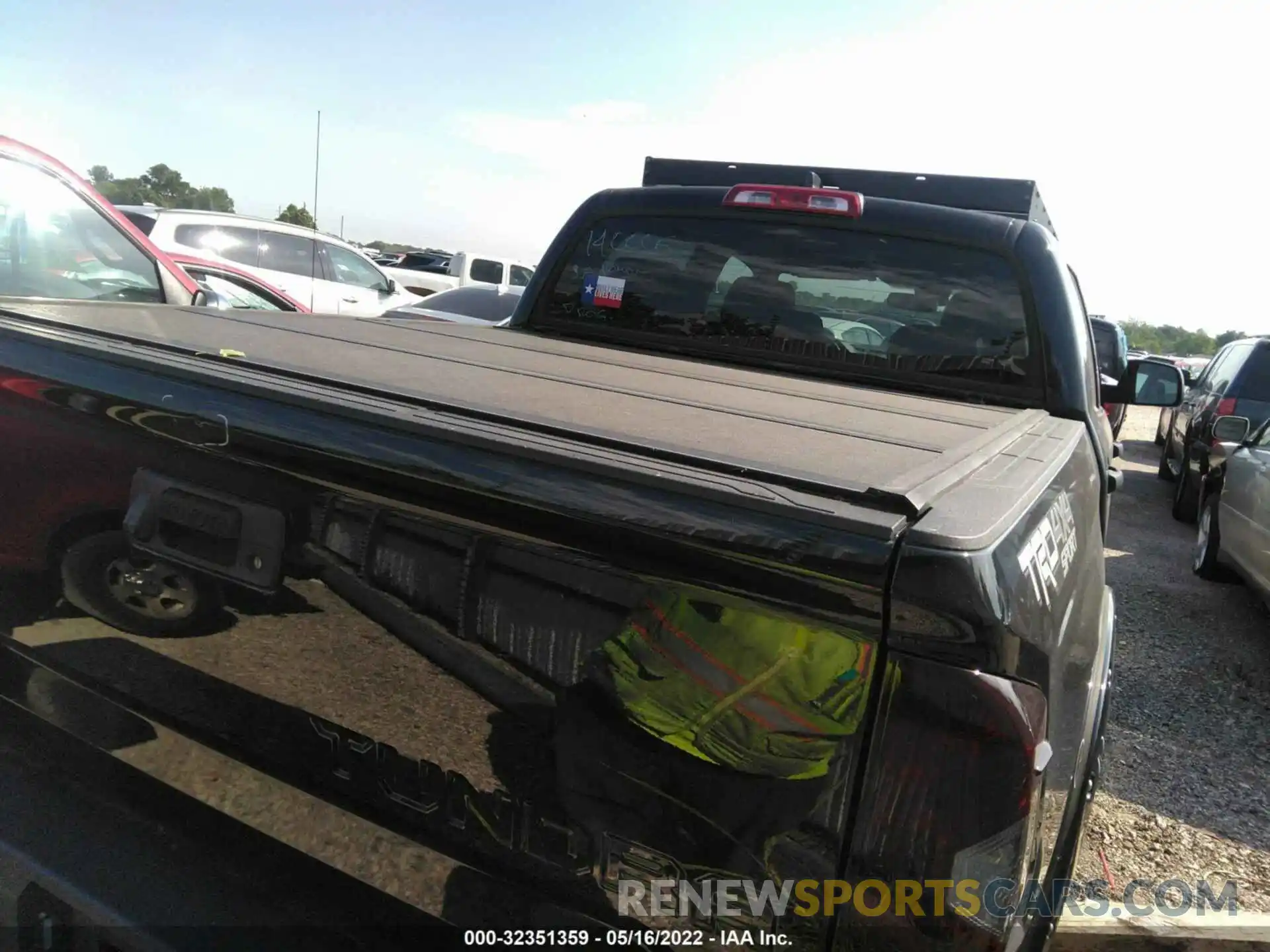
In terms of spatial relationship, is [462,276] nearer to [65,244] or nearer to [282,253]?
[282,253]

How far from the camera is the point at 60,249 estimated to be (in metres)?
4.34

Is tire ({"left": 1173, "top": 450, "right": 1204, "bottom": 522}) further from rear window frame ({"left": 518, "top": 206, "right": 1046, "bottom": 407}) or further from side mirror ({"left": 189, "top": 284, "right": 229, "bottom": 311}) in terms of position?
side mirror ({"left": 189, "top": 284, "right": 229, "bottom": 311})

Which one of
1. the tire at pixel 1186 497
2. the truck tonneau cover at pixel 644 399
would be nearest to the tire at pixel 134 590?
the truck tonneau cover at pixel 644 399

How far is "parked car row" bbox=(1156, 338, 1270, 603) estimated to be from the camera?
5.86 metres

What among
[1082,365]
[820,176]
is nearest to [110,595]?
[1082,365]

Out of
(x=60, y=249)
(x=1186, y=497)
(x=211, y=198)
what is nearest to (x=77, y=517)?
(x=60, y=249)

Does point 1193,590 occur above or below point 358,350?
below

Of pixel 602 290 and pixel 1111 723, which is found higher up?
pixel 602 290

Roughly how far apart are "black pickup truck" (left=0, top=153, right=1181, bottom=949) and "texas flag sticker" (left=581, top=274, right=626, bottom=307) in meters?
1.52

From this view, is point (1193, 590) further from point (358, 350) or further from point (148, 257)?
point (148, 257)

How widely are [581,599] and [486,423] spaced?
34 cm

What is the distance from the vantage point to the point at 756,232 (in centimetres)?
349

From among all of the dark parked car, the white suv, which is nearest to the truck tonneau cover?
the dark parked car

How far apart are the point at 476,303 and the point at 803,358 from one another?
24.3 ft
